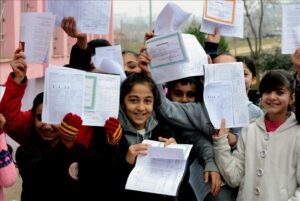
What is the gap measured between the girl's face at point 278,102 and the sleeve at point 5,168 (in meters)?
1.27

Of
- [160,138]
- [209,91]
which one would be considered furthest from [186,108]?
[160,138]

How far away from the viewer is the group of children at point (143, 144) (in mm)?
2211

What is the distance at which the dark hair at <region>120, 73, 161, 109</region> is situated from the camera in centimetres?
238

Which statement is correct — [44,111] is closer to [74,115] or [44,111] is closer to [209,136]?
[74,115]

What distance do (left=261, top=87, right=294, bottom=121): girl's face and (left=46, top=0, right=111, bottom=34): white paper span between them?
38.7 inches

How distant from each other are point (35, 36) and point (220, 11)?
1.07m

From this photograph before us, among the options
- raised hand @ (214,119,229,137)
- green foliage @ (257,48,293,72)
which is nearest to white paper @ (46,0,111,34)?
raised hand @ (214,119,229,137)

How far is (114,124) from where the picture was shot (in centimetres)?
218

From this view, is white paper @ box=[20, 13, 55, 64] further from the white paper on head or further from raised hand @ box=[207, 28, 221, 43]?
raised hand @ box=[207, 28, 221, 43]

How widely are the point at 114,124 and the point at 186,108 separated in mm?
486

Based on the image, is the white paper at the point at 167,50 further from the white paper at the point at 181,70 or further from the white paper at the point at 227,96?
the white paper at the point at 227,96

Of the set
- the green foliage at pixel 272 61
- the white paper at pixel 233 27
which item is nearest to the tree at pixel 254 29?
the green foliage at pixel 272 61

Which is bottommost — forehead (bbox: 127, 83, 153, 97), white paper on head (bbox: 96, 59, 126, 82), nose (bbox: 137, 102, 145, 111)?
nose (bbox: 137, 102, 145, 111)

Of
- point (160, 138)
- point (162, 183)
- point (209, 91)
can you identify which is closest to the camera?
point (162, 183)
